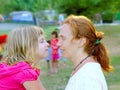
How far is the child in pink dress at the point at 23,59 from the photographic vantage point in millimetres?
2666

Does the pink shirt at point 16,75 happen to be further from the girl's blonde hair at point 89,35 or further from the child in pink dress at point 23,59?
the girl's blonde hair at point 89,35

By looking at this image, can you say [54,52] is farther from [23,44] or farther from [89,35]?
[89,35]

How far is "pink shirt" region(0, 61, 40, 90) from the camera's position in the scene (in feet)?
8.71

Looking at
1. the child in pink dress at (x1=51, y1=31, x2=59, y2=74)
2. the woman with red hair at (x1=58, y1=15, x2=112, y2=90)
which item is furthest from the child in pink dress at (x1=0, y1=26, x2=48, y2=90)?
the child in pink dress at (x1=51, y1=31, x2=59, y2=74)

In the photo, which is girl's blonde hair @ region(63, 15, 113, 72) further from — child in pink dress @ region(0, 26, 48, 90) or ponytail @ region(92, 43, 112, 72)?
child in pink dress @ region(0, 26, 48, 90)

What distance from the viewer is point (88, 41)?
2268 millimetres

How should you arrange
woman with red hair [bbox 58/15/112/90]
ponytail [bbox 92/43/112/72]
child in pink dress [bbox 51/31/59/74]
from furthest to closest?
child in pink dress [bbox 51/31/59/74] < ponytail [bbox 92/43/112/72] < woman with red hair [bbox 58/15/112/90]

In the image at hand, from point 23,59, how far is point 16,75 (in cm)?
15

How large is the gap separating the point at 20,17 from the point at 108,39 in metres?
28.7

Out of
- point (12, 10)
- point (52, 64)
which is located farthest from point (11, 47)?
point (12, 10)

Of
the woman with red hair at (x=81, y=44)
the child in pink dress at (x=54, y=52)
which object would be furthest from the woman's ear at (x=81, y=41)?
the child in pink dress at (x=54, y=52)

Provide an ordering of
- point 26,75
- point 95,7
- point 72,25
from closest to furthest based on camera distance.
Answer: point 72,25 → point 26,75 → point 95,7

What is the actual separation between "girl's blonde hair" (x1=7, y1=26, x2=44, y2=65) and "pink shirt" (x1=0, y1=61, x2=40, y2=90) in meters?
0.06

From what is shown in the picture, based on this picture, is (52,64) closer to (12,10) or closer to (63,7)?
(63,7)
